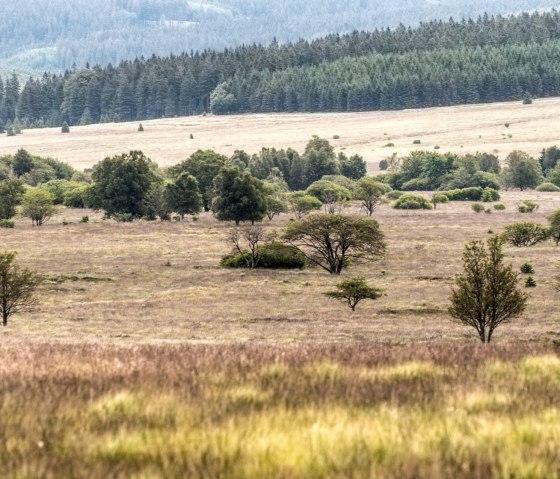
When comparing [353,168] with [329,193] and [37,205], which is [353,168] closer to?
[329,193]

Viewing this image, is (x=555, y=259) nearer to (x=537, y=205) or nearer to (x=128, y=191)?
(x=537, y=205)

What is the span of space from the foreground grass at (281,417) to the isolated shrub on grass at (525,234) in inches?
2872

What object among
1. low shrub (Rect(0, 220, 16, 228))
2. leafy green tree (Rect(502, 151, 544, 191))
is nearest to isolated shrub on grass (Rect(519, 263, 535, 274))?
low shrub (Rect(0, 220, 16, 228))

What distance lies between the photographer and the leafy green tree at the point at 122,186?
361 ft

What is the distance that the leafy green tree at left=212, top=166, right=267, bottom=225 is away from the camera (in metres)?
102

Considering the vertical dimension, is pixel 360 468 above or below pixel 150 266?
above

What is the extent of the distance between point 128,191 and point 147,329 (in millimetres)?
74370

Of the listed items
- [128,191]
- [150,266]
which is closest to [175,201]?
[128,191]

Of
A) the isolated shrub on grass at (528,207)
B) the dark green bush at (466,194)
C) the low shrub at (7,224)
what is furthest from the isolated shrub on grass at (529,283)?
the dark green bush at (466,194)

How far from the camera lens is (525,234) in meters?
81.5

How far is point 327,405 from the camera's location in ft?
24.1

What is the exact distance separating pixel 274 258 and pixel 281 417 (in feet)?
213

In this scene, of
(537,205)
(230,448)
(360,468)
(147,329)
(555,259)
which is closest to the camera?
(360,468)

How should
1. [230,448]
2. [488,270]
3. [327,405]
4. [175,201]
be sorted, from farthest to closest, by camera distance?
[175,201] < [488,270] < [327,405] < [230,448]
